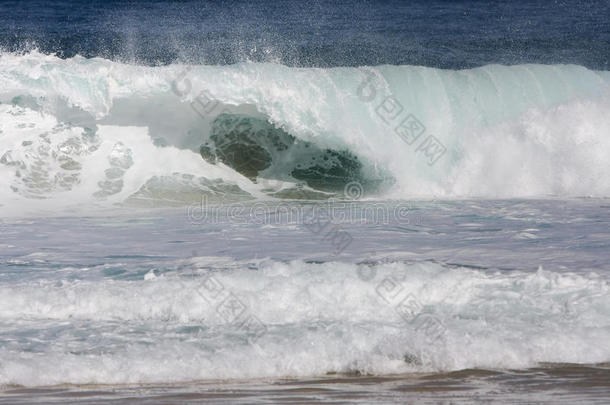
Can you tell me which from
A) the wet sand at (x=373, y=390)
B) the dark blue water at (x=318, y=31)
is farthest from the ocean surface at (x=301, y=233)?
the dark blue water at (x=318, y=31)

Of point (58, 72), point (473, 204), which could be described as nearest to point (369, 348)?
point (473, 204)

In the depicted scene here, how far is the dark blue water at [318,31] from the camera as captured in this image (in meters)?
21.7

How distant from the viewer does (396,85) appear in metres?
13.7

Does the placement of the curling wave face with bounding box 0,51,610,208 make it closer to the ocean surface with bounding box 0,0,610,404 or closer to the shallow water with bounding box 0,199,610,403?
the ocean surface with bounding box 0,0,610,404

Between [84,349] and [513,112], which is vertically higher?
[513,112]

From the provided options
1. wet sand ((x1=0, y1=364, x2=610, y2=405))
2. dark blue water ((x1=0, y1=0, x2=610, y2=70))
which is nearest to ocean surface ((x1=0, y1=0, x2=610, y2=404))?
wet sand ((x1=0, y1=364, x2=610, y2=405))

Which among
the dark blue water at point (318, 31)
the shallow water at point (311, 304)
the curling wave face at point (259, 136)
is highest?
Result: the dark blue water at point (318, 31)

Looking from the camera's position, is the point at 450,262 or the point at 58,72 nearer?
the point at 450,262

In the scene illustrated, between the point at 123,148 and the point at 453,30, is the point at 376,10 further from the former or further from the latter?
the point at 123,148

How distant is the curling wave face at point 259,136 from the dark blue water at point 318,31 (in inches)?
263

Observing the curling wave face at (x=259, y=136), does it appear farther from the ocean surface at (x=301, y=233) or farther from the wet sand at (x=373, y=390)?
the wet sand at (x=373, y=390)

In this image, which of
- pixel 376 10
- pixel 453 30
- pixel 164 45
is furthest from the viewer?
pixel 376 10

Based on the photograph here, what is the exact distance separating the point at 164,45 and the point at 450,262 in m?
16.3

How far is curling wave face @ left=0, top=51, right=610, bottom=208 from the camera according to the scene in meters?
11.5
